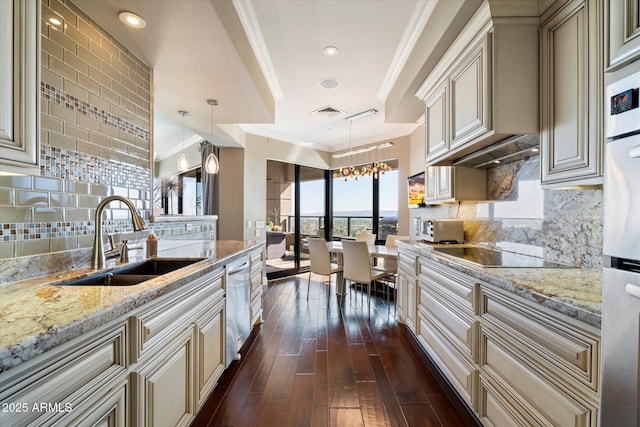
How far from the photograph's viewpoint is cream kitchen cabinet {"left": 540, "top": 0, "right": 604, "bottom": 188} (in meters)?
1.23

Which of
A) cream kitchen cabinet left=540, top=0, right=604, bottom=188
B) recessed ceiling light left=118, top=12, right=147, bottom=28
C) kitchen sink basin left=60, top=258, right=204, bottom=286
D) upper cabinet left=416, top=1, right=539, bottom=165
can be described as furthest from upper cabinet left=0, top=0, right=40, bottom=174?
cream kitchen cabinet left=540, top=0, right=604, bottom=188

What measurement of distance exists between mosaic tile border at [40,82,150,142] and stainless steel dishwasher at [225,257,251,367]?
1.26 metres

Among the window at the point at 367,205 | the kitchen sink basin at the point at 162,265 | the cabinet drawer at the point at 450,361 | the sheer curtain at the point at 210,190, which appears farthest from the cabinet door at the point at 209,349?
the window at the point at 367,205

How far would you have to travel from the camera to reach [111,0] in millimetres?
1514

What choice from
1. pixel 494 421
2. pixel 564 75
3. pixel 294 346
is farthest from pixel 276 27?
pixel 494 421

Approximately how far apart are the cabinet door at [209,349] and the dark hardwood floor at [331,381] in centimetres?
21

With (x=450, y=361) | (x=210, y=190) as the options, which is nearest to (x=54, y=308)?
(x=450, y=361)

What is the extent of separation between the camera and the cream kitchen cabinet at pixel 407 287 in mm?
2477

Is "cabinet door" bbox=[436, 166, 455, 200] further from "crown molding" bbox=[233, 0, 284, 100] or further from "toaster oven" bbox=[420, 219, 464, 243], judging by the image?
"crown molding" bbox=[233, 0, 284, 100]

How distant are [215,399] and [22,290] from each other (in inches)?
51.0

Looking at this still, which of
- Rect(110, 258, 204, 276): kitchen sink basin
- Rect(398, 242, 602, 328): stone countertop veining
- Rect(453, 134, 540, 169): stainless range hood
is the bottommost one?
Rect(110, 258, 204, 276): kitchen sink basin

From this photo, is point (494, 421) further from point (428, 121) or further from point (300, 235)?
point (300, 235)

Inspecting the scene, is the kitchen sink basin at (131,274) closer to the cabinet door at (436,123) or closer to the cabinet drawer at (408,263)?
the cabinet drawer at (408,263)

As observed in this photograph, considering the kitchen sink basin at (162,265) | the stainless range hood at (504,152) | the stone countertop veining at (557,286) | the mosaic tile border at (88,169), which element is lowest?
the kitchen sink basin at (162,265)
